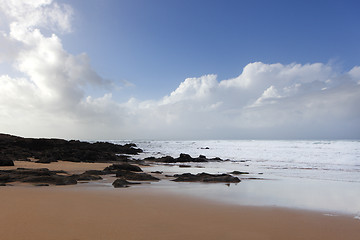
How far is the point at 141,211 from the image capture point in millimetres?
4500

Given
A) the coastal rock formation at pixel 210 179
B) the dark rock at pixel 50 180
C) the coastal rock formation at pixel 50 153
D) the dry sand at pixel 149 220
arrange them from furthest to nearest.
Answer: the coastal rock formation at pixel 50 153 < the coastal rock formation at pixel 210 179 < the dark rock at pixel 50 180 < the dry sand at pixel 149 220

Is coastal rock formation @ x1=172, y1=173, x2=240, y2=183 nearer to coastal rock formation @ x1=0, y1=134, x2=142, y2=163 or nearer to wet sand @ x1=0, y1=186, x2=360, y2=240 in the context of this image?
wet sand @ x1=0, y1=186, x2=360, y2=240

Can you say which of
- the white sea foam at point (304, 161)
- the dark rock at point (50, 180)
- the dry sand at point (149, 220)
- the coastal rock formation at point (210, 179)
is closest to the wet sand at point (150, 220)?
the dry sand at point (149, 220)

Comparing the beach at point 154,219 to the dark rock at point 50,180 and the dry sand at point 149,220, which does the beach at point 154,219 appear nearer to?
the dry sand at point 149,220

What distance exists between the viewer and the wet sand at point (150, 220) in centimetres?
333

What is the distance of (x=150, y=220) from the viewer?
156 inches

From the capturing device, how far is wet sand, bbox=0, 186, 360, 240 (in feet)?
10.9

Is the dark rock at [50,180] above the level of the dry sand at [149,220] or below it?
above

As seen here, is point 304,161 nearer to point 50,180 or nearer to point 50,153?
point 50,180

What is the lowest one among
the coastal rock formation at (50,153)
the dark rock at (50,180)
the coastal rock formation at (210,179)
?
the coastal rock formation at (210,179)

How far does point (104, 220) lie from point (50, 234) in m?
0.83

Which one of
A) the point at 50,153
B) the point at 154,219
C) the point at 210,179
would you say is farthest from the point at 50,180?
the point at 50,153

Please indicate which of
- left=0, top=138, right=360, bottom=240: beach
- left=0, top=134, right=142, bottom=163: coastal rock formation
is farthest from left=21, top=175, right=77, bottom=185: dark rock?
left=0, top=134, right=142, bottom=163: coastal rock formation

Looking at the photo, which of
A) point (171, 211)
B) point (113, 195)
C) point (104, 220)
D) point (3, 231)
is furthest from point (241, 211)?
point (3, 231)
